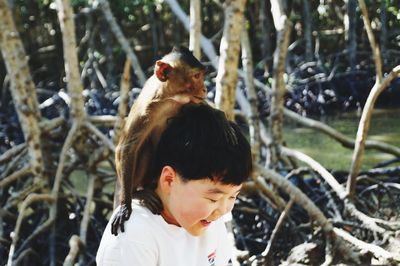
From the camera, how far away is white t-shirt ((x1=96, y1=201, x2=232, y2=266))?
3.99 ft

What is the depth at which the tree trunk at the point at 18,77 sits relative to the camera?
3.33 m

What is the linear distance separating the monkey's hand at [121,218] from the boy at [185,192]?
0.01 m

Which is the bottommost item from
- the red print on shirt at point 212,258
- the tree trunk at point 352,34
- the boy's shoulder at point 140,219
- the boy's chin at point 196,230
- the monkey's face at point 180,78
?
the tree trunk at point 352,34

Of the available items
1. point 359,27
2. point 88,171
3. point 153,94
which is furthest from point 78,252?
point 359,27

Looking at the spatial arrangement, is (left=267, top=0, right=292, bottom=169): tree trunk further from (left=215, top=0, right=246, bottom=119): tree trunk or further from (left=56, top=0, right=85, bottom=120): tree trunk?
(left=56, top=0, right=85, bottom=120): tree trunk

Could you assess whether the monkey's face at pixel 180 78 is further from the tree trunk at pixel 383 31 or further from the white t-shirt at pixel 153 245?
the tree trunk at pixel 383 31

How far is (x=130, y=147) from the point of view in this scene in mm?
1668

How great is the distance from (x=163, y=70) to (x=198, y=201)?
523 mm

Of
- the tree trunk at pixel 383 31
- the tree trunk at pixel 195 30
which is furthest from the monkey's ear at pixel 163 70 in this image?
the tree trunk at pixel 383 31

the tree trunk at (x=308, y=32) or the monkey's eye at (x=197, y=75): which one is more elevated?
the monkey's eye at (x=197, y=75)

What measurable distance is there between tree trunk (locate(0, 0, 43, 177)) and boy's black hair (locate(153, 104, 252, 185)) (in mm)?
2214

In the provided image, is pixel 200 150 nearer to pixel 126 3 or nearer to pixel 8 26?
pixel 8 26

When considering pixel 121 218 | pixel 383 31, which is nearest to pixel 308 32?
pixel 383 31

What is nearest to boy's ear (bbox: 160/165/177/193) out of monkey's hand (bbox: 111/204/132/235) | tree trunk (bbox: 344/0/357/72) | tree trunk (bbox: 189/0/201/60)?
monkey's hand (bbox: 111/204/132/235)
